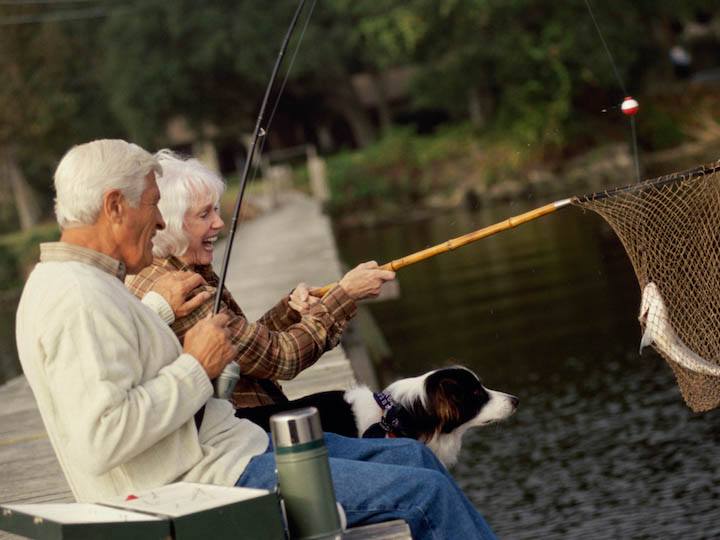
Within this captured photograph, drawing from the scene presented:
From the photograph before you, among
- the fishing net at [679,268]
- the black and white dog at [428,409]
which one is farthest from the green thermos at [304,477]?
the fishing net at [679,268]

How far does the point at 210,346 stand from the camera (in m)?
3.89

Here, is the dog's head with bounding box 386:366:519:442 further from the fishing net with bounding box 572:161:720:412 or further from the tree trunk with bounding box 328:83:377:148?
the tree trunk with bounding box 328:83:377:148

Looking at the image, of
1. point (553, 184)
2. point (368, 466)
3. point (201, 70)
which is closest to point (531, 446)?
point (368, 466)

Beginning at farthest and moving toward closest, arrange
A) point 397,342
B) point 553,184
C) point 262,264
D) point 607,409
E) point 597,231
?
point 553,184 → point 597,231 → point 262,264 → point 397,342 → point 607,409

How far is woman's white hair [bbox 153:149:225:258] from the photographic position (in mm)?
5004

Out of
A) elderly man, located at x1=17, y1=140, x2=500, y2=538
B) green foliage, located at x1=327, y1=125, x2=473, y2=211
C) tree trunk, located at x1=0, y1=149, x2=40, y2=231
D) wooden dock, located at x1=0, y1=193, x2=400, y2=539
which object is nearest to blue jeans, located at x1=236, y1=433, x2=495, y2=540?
elderly man, located at x1=17, y1=140, x2=500, y2=538

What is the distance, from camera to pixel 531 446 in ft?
33.2

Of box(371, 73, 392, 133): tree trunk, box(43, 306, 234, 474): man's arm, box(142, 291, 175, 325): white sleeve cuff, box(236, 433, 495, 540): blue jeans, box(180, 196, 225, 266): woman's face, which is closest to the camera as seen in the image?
box(43, 306, 234, 474): man's arm

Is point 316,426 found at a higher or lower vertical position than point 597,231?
higher

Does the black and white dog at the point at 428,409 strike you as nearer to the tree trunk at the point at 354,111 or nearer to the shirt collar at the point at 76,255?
the shirt collar at the point at 76,255

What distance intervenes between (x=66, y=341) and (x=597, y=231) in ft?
75.5

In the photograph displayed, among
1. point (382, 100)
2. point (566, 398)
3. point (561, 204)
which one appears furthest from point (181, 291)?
point (382, 100)

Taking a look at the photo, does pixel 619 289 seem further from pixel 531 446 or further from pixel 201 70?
pixel 201 70

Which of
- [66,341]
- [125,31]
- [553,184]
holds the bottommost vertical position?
[553,184]
